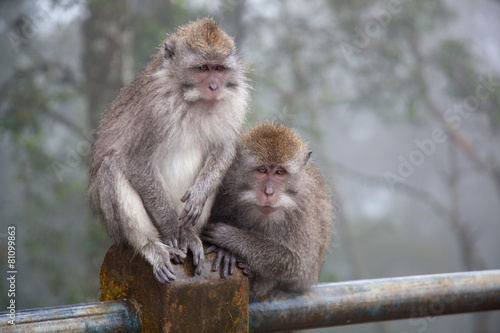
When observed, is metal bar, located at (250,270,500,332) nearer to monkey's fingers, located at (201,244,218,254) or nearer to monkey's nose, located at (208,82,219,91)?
monkey's fingers, located at (201,244,218,254)

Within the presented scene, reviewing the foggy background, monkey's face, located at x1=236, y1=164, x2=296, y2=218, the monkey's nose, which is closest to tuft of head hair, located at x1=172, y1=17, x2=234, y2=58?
the monkey's nose

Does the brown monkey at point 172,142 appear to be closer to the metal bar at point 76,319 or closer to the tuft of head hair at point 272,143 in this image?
the tuft of head hair at point 272,143

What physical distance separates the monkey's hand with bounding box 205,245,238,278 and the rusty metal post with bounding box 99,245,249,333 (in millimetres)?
37

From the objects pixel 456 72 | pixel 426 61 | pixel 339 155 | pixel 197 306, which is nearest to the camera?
pixel 197 306

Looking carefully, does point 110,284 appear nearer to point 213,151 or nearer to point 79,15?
point 213,151

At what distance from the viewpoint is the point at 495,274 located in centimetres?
309

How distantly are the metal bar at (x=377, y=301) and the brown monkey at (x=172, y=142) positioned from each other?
0.61 metres

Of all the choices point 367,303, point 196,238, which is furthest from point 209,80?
point 367,303

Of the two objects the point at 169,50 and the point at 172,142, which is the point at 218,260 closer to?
the point at 172,142

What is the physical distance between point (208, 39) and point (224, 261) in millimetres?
1429

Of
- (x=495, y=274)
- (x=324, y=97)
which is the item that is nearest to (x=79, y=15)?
(x=324, y=97)

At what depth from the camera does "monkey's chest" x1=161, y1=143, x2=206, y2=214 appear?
3.19m

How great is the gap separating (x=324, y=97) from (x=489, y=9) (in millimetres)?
7332

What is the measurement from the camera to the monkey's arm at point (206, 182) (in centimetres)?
295
